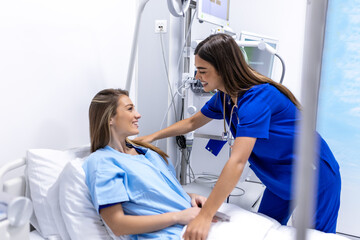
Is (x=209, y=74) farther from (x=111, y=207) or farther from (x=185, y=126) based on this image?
(x=111, y=207)

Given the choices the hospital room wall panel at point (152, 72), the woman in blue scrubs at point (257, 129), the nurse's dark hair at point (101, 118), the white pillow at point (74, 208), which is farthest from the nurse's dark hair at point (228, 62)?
the hospital room wall panel at point (152, 72)

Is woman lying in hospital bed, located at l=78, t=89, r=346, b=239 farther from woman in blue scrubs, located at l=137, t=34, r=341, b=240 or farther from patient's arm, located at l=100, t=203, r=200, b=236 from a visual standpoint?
woman in blue scrubs, located at l=137, t=34, r=341, b=240

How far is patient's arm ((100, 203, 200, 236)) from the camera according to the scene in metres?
1.03

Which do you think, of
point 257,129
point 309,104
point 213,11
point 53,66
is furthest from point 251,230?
point 213,11

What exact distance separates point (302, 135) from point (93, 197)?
0.87 m

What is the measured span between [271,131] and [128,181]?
582 mm

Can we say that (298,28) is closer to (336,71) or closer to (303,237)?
(336,71)

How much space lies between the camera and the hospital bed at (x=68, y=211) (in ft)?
3.47

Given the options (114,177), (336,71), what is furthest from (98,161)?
(336,71)

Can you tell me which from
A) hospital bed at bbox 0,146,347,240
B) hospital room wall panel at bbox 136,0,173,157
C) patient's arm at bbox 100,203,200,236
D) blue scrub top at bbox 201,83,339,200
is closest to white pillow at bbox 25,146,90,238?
hospital bed at bbox 0,146,347,240

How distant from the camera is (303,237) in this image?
0.35 m

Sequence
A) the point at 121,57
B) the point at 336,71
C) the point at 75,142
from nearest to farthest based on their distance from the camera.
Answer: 1. the point at 75,142
2. the point at 121,57
3. the point at 336,71

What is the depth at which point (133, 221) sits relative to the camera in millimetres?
1032

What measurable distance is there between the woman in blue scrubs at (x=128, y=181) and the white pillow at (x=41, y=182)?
0.15 m
